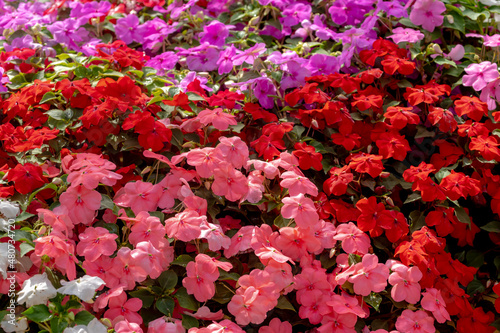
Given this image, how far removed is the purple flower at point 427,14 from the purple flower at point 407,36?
8 cm

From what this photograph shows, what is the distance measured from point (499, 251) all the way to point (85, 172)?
150 cm

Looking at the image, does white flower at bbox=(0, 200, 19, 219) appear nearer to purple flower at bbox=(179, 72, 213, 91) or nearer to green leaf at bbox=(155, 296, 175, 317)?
green leaf at bbox=(155, 296, 175, 317)

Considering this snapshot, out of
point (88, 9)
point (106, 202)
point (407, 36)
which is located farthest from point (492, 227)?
point (88, 9)

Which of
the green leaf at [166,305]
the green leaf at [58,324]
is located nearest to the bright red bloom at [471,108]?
the green leaf at [166,305]

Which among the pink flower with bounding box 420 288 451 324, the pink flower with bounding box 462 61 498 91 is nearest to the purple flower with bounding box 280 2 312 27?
the pink flower with bounding box 462 61 498 91

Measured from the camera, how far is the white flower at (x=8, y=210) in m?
1.47

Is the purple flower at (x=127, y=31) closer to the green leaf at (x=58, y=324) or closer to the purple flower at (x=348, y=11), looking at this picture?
the purple flower at (x=348, y=11)

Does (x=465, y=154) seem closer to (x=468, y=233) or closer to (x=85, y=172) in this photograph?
(x=468, y=233)

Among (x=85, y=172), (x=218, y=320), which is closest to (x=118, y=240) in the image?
(x=85, y=172)

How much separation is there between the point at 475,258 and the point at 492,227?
0.13 meters

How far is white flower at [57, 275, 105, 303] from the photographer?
1.30 m

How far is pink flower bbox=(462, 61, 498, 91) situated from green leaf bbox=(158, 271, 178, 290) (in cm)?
135

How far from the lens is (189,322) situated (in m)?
1.47

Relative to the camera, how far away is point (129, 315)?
1450mm
